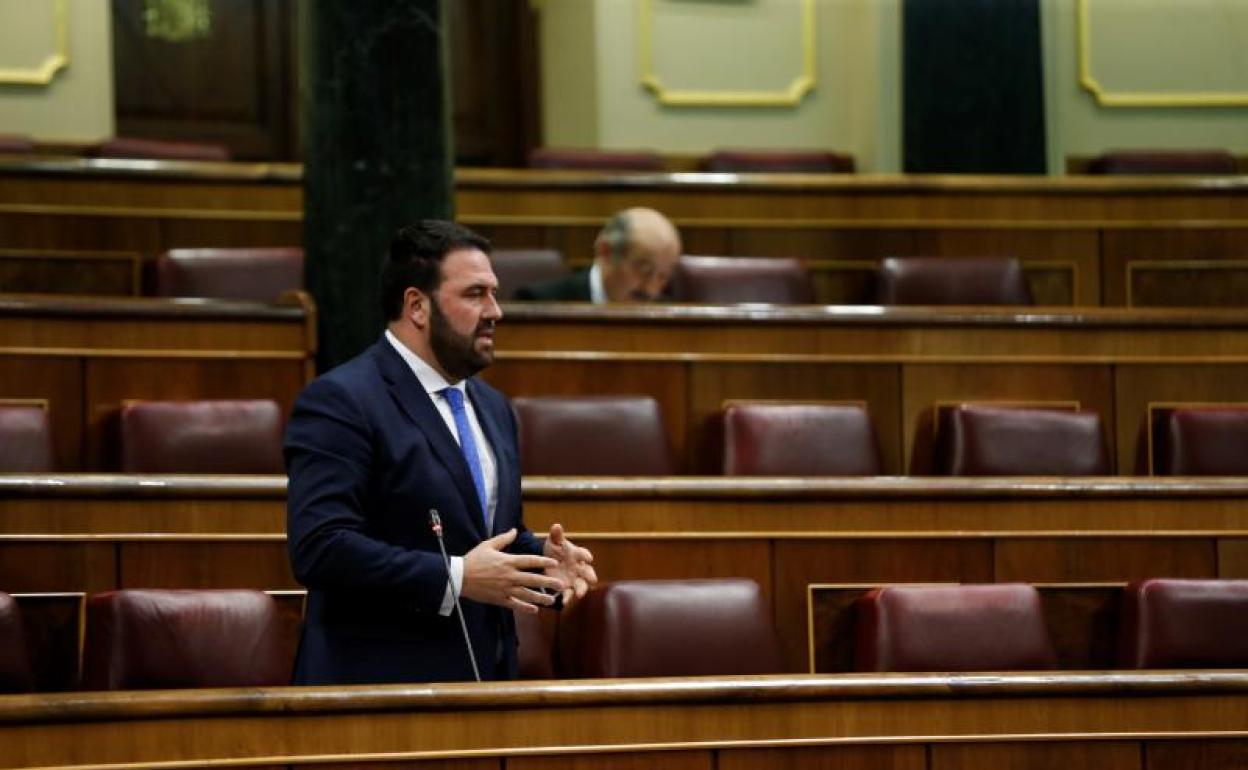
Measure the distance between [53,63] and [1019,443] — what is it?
1433 mm

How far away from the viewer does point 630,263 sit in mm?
1770

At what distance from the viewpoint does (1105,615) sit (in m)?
1.38

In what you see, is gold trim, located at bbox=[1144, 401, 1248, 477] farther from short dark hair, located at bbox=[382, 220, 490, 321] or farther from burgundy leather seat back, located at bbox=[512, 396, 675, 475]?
short dark hair, located at bbox=[382, 220, 490, 321]

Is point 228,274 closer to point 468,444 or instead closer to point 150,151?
point 150,151

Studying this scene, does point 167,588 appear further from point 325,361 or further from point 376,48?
point 376,48

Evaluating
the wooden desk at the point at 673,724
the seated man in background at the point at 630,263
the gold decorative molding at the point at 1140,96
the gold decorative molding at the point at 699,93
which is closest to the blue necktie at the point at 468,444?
the wooden desk at the point at 673,724

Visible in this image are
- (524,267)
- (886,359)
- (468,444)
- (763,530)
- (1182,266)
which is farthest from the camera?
(1182,266)

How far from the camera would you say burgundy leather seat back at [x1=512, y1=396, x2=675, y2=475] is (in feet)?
5.01

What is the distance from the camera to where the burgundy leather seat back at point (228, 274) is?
71.4 inches

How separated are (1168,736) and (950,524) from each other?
1.22 ft

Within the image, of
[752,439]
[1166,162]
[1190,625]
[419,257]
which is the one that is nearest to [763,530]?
[752,439]

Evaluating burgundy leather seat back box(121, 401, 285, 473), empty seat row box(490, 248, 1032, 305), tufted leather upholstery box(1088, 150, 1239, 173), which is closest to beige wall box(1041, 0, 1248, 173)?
tufted leather upholstery box(1088, 150, 1239, 173)

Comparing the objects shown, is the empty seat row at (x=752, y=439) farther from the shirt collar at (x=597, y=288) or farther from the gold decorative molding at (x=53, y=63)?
the gold decorative molding at (x=53, y=63)

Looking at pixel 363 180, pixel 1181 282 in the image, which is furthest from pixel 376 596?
pixel 1181 282
